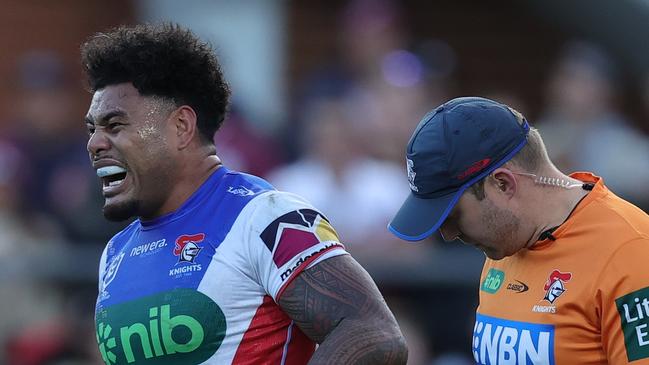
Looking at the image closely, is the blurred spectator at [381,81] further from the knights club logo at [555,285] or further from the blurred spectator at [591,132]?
the knights club logo at [555,285]

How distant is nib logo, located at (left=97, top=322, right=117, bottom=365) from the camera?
13.8ft

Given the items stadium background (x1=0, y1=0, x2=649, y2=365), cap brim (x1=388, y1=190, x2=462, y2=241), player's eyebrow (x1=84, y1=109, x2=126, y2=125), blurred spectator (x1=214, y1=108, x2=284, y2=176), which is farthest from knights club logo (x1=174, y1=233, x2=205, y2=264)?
blurred spectator (x1=214, y1=108, x2=284, y2=176)

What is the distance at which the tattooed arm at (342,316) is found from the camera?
3840mm

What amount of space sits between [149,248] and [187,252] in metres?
0.22

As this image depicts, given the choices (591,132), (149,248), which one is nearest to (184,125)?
(149,248)

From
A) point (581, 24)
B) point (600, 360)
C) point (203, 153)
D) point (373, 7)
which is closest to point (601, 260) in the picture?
point (600, 360)

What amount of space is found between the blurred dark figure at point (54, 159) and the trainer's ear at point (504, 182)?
477cm

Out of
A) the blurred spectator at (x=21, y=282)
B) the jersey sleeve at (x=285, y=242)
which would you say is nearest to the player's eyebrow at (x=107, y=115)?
the jersey sleeve at (x=285, y=242)

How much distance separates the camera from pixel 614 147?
8703 mm

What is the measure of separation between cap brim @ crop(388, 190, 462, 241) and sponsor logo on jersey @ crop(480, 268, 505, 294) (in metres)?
0.39

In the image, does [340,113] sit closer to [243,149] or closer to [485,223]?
[243,149]

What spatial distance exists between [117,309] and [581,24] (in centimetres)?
780

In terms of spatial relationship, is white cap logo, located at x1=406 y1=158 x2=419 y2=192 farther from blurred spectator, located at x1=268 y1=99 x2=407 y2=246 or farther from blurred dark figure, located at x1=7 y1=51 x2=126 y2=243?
blurred dark figure, located at x1=7 y1=51 x2=126 y2=243

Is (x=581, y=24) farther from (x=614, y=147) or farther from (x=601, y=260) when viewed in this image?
(x=601, y=260)
